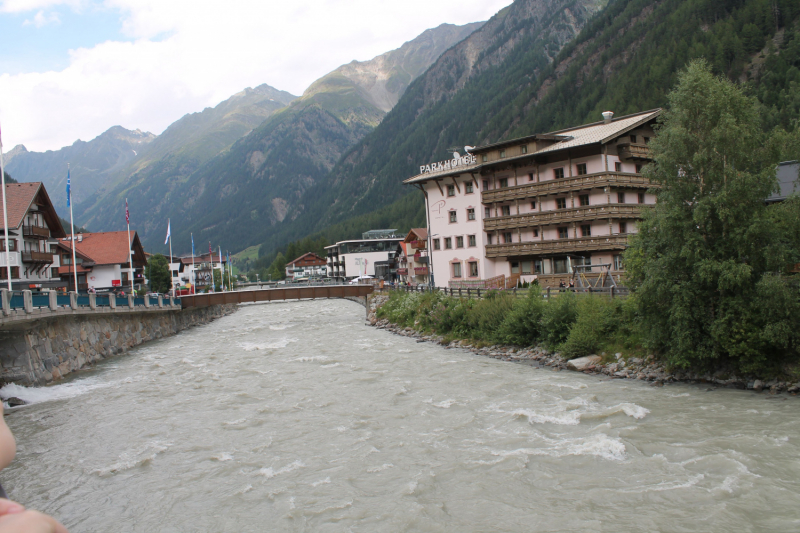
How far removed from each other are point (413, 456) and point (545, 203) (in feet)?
142

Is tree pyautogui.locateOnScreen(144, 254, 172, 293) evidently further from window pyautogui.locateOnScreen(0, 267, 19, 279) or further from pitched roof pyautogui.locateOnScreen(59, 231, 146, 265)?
window pyautogui.locateOnScreen(0, 267, 19, 279)

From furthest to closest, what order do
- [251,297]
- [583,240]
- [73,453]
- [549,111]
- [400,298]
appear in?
[549,111] < [251,297] < [400,298] < [583,240] < [73,453]

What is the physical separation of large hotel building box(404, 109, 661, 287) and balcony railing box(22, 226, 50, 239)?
4416 cm

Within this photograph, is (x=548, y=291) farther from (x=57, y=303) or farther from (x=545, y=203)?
(x=57, y=303)

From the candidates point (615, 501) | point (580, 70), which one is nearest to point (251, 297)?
point (615, 501)

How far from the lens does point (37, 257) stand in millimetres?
60344

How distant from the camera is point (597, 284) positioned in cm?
4228

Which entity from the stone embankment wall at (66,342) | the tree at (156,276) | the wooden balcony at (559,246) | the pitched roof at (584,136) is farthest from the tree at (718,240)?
the tree at (156,276)

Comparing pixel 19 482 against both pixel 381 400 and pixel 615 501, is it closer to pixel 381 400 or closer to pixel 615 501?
pixel 381 400

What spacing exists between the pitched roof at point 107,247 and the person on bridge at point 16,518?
302ft

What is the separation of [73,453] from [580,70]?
167m

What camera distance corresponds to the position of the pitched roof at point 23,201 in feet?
184

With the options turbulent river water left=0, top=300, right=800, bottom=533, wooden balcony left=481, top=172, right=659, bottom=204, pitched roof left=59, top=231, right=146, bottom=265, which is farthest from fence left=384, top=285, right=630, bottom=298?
pitched roof left=59, top=231, right=146, bottom=265

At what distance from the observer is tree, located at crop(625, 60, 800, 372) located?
23.1 metres
